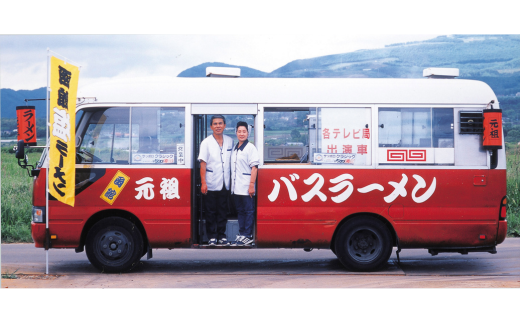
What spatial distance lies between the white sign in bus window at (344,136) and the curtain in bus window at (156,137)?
84.3 inches

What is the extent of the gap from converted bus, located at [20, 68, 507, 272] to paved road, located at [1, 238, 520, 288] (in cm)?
48

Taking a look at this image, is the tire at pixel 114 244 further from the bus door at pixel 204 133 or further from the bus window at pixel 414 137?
the bus window at pixel 414 137

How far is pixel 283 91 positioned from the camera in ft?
23.9

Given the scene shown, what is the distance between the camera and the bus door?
7.23 m

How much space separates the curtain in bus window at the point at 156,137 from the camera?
23.6 feet

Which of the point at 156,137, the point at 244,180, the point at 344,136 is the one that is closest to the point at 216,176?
the point at 244,180

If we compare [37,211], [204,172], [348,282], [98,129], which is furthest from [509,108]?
[37,211]

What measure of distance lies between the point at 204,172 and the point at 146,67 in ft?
22.0

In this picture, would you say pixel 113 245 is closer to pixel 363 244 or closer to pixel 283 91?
pixel 283 91

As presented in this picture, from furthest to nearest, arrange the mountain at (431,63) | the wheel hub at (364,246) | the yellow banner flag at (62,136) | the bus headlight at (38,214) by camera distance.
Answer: the mountain at (431,63), the wheel hub at (364,246), the bus headlight at (38,214), the yellow banner flag at (62,136)

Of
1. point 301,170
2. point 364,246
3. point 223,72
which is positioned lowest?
point 364,246

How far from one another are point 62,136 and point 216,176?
235cm

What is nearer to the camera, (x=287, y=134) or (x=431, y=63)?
(x=287, y=134)

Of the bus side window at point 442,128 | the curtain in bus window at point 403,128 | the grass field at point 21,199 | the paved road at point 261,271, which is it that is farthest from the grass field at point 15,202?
the bus side window at point 442,128
